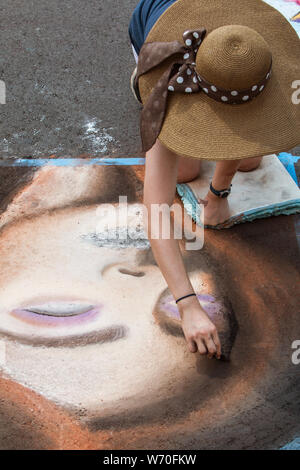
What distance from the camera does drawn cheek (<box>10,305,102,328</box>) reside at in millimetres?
1985

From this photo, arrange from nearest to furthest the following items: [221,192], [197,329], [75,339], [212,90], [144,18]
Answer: [212,90], [197,329], [75,339], [144,18], [221,192]

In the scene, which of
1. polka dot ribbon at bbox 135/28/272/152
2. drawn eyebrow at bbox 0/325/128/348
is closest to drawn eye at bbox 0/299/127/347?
drawn eyebrow at bbox 0/325/128/348

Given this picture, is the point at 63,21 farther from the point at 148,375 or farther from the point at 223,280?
the point at 148,375

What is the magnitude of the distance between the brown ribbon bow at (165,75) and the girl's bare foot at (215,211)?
0.76 metres

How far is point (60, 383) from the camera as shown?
184cm

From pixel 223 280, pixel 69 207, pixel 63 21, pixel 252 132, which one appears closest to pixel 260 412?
pixel 223 280

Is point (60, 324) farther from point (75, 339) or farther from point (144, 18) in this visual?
point (144, 18)

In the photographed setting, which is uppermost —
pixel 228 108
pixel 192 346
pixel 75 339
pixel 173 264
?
pixel 228 108

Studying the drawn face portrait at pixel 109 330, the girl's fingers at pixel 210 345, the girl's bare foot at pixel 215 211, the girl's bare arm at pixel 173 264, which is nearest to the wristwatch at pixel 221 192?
the girl's bare foot at pixel 215 211

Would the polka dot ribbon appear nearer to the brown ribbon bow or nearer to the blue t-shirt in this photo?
the brown ribbon bow

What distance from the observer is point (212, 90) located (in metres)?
1.48

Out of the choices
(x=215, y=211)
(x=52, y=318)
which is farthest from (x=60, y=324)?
(x=215, y=211)

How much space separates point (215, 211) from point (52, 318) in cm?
87

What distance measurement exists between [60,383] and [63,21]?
256 cm
